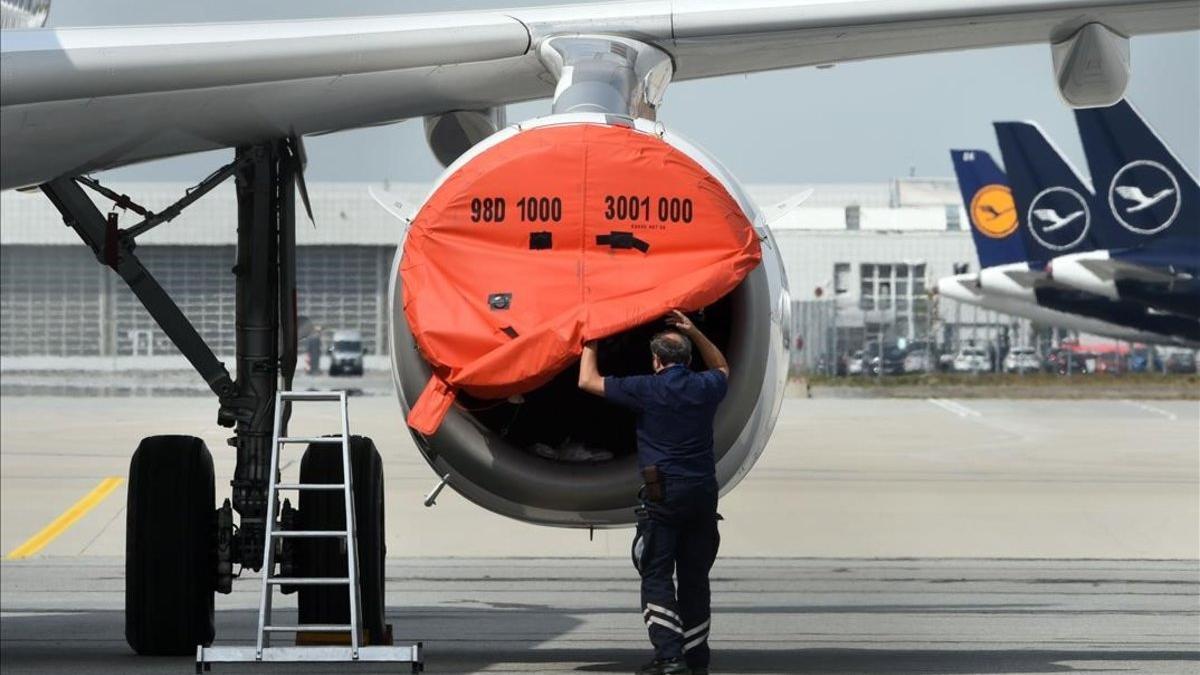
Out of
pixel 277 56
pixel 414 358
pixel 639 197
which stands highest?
pixel 277 56

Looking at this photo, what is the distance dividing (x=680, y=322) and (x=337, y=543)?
233 centimetres

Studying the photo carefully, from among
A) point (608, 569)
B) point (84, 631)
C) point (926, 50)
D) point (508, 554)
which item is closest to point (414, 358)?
point (926, 50)

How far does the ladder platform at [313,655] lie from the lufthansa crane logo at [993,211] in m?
56.3

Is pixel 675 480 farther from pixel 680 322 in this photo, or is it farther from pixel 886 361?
pixel 886 361

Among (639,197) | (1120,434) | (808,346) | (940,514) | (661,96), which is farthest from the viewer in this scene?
(808,346)

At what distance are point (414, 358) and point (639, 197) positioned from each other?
3.49ft

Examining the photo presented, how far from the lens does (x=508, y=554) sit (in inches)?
663

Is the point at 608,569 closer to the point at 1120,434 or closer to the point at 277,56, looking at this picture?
the point at 277,56

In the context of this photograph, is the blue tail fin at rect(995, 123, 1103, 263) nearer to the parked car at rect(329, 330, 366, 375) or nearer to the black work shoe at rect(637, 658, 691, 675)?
the parked car at rect(329, 330, 366, 375)

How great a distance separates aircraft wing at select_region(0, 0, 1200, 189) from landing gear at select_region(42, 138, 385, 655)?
548 millimetres

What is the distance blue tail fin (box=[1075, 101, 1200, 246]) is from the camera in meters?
A: 47.5

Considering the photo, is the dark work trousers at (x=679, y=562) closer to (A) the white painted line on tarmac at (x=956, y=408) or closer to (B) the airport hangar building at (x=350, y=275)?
(B) the airport hangar building at (x=350, y=275)

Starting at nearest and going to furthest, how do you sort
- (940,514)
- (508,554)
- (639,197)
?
1. (639,197)
2. (508,554)
3. (940,514)

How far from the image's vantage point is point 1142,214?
48750 millimetres
